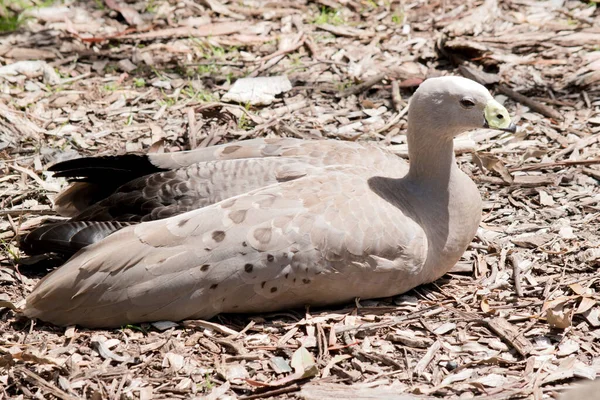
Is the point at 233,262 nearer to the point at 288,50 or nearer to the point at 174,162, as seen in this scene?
the point at 174,162

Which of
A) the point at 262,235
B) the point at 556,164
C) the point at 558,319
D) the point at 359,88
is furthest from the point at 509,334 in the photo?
the point at 359,88

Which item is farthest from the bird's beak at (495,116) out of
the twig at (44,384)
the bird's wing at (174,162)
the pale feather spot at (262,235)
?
the twig at (44,384)

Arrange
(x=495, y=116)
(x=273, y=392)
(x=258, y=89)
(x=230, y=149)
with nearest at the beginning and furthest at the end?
(x=273, y=392), (x=495, y=116), (x=230, y=149), (x=258, y=89)

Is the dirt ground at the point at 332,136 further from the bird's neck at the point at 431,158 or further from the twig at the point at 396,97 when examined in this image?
the bird's neck at the point at 431,158

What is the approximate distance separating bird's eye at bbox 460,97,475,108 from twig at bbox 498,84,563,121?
6.42 feet

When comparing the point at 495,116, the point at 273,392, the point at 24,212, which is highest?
the point at 495,116

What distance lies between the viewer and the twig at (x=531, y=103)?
6914mm

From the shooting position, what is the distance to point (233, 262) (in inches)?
190

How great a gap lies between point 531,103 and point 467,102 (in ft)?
6.64

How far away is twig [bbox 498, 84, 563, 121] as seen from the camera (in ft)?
22.7

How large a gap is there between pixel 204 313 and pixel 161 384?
522 millimetres

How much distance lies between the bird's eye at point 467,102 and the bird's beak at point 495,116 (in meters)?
0.09

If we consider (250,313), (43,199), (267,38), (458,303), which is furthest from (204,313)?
(267,38)

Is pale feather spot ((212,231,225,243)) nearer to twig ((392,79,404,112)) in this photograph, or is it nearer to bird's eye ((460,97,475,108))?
bird's eye ((460,97,475,108))
